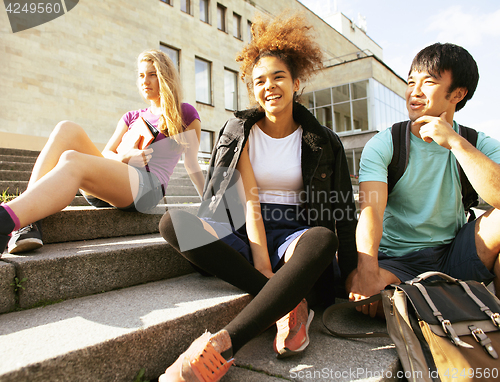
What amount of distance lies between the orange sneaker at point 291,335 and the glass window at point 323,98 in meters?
19.2

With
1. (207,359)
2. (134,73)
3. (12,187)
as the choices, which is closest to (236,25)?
(134,73)

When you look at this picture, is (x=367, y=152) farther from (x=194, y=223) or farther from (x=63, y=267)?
(x=63, y=267)

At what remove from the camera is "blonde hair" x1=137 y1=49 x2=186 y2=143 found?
9.00ft

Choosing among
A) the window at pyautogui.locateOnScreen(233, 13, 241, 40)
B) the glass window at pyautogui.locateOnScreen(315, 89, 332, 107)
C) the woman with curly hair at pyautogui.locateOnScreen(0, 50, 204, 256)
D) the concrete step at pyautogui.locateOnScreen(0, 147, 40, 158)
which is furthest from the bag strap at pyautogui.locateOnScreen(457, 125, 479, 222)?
the glass window at pyautogui.locateOnScreen(315, 89, 332, 107)

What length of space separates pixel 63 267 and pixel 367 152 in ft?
6.15

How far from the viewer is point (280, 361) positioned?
1.51 metres

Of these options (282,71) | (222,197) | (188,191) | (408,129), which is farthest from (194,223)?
(188,191)

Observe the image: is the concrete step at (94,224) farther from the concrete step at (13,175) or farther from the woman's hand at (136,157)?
the concrete step at (13,175)

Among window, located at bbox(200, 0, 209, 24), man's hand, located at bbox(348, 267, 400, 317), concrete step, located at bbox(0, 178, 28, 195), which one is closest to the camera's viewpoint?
man's hand, located at bbox(348, 267, 400, 317)

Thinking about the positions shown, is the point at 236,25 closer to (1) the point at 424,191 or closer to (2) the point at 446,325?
(1) the point at 424,191

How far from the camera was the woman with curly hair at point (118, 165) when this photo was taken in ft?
5.68

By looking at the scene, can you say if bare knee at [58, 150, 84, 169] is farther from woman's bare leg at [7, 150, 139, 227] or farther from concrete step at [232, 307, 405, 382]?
concrete step at [232, 307, 405, 382]

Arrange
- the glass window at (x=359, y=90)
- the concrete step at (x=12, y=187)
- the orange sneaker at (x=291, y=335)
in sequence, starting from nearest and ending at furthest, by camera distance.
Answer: the orange sneaker at (x=291, y=335)
the concrete step at (x=12, y=187)
the glass window at (x=359, y=90)

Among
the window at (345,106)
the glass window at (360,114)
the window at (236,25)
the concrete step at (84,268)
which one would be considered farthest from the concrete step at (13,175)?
the glass window at (360,114)
